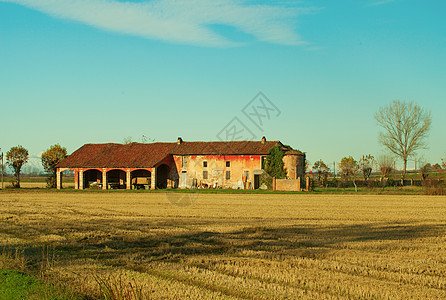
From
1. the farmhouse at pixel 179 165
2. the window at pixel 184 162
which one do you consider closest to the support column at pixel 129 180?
the farmhouse at pixel 179 165

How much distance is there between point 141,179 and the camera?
51344mm

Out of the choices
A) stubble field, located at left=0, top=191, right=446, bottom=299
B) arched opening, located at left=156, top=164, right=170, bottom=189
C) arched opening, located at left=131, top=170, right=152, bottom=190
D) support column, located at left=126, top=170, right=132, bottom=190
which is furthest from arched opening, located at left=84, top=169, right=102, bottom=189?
stubble field, located at left=0, top=191, right=446, bottom=299

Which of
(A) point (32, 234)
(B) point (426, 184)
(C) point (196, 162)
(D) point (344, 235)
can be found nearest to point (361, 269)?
(D) point (344, 235)

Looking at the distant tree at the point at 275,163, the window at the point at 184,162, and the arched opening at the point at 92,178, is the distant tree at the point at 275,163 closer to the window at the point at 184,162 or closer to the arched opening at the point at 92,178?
the window at the point at 184,162

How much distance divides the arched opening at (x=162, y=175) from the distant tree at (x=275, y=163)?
Result: 1280cm

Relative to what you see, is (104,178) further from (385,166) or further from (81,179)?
(385,166)

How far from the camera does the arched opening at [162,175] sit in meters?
52.2

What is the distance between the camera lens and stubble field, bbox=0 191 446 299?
7.72 metres

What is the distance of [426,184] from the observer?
41.8 m

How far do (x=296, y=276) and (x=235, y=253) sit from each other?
2.71 meters

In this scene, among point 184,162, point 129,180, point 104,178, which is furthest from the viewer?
point 184,162

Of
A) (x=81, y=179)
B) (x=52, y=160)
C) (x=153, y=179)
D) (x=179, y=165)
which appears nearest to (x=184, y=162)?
(x=179, y=165)

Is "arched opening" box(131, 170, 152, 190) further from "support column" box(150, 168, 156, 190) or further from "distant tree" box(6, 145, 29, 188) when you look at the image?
"distant tree" box(6, 145, 29, 188)

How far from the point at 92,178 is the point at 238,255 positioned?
46.9m
